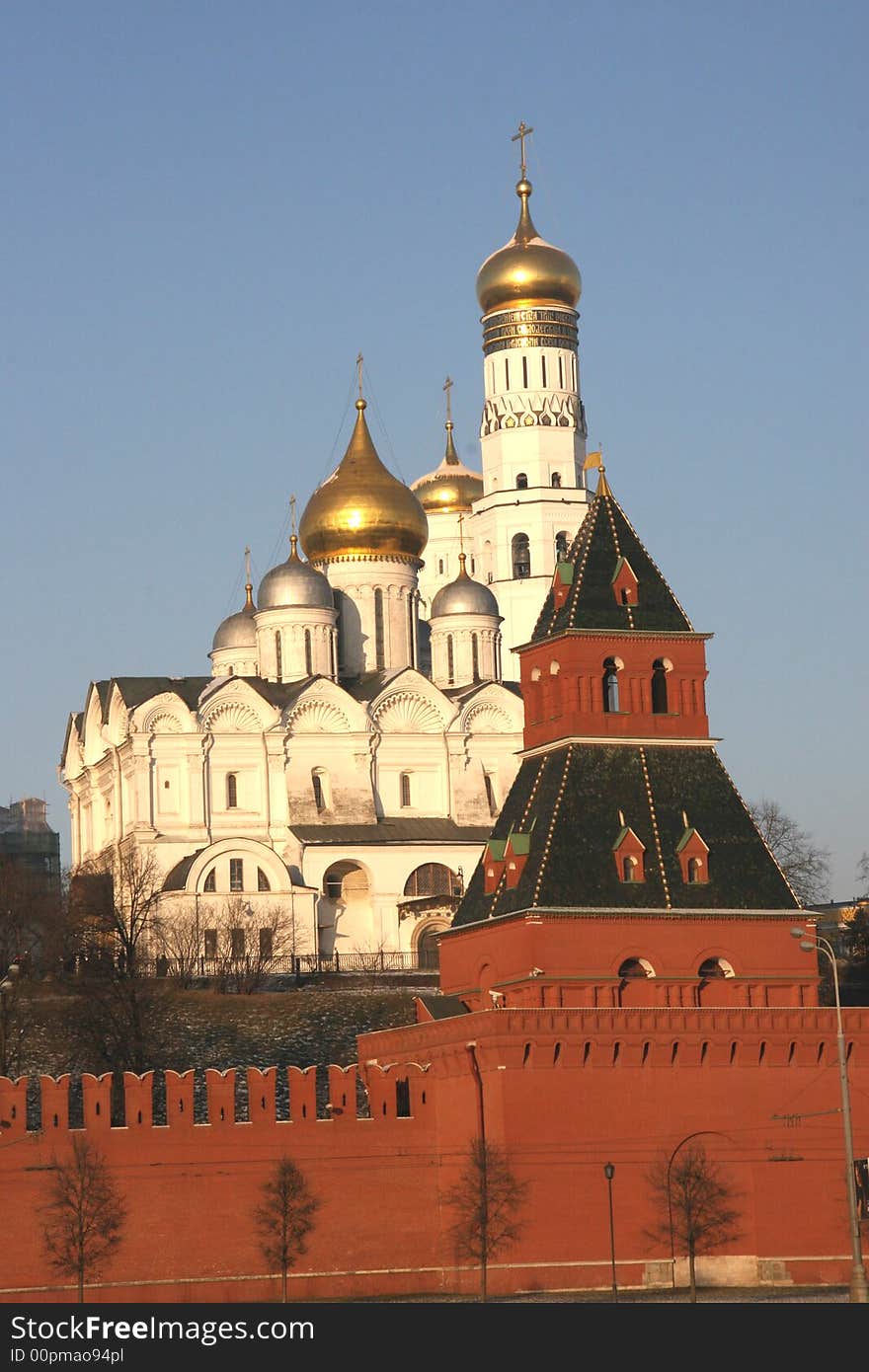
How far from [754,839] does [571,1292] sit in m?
8.50

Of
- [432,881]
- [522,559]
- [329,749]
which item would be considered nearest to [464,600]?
[329,749]

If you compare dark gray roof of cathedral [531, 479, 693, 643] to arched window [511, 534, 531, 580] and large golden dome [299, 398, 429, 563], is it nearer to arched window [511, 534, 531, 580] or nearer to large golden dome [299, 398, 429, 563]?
large golden dome [299, 398, 429, 563]

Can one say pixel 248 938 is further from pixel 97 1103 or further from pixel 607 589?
pixel 97 1103

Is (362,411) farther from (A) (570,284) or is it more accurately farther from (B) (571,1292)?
(B) (571,1292)

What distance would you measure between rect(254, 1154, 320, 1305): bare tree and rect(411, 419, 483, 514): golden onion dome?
55.0 meters

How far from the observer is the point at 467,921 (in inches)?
2105

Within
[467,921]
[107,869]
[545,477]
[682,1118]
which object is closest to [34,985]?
[107,869]

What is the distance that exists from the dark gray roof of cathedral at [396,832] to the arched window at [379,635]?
242 inches

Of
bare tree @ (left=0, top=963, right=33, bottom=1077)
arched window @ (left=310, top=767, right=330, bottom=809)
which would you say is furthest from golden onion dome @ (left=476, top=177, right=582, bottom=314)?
bare tree @ (left=0, top=963, right=33, bottom=1077)

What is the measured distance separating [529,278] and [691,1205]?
170 ft

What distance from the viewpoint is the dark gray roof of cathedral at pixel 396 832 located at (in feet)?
267

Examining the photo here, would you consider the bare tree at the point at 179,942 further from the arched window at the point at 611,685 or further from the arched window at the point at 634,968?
the arched window at the point at 634,968

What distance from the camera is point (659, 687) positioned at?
53812 mm

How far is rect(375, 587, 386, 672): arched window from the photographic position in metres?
87.7
